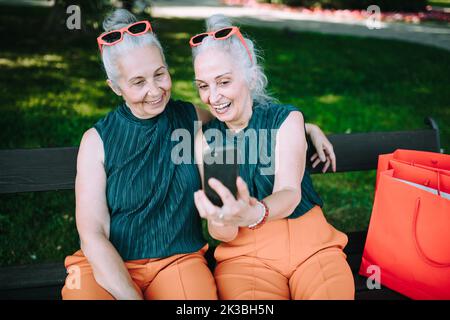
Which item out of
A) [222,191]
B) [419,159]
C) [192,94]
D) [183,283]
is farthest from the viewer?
[192,94]

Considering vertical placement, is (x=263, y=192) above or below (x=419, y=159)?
below

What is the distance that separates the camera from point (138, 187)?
2436 millimetres

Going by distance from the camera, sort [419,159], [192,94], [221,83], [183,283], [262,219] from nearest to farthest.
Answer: [262,219] < [183,283] < [221,83] < [419,159] < [192,94]

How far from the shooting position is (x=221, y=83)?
7.93ft

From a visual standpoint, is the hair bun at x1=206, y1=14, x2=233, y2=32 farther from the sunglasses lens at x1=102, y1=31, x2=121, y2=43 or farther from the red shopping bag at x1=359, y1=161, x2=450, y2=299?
the red shopping bag at x1=359, y1=161, x2=450, y2=299

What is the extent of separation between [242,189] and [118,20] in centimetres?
112

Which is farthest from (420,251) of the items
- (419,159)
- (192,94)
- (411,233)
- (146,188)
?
(192,94)

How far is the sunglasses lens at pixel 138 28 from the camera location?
2382 mm

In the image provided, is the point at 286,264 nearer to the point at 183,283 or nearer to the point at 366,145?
the point at 183,283

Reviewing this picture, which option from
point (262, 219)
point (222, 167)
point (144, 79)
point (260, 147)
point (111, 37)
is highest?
point (111, 37)

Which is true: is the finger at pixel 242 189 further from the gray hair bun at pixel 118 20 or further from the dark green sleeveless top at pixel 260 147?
the gray hair bun at pixel 118 20

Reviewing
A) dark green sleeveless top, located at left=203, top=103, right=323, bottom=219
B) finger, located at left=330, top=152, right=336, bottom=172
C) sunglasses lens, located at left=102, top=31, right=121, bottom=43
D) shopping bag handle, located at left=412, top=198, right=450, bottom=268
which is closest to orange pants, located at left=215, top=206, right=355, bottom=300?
dark green sleeveless top, located at left=203, top=103, right=323, bottom=219

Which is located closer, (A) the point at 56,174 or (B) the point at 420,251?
(B) the point at 420,251

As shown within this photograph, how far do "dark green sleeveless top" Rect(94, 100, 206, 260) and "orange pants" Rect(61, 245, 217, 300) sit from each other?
5cm
